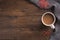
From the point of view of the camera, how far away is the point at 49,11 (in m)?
1.61

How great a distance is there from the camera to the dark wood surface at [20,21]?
1.58 meters

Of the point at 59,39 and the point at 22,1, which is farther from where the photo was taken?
the point at 22,1

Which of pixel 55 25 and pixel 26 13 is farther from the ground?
pixel 26 13

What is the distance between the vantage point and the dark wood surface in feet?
5.19

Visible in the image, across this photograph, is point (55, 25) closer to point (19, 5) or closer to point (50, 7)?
point (50, 7)

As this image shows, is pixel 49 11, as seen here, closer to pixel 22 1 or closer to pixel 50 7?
pixel 50 7

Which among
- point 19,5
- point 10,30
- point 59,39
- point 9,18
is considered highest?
point 19,5

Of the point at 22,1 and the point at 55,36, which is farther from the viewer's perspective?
the point at 22,1

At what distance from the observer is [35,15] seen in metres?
1.62

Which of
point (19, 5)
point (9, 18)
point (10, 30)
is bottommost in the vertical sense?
point (10, 30)

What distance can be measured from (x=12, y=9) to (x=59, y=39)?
450 mm

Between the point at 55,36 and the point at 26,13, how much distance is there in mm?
299

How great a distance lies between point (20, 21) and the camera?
161cm

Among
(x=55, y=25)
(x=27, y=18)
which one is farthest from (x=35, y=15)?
(x=55, y=25)
